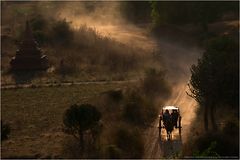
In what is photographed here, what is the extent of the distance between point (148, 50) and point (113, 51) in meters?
4.09

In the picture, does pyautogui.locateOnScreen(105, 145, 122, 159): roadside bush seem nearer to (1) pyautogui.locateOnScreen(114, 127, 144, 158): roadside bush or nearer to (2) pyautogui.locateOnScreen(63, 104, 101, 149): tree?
(1) pyautogui.locateOnScreen(114, 127, 144, 158): roadside bush

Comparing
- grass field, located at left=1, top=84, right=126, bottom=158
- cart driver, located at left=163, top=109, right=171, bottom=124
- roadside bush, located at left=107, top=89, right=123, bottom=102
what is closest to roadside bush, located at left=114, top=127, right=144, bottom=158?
cart driver, located at left=163, top=109, right=171, bottom=124

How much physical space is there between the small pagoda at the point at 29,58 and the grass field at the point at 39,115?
6.70 m

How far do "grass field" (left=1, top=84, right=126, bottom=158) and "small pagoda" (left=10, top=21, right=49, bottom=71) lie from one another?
670 centimetres

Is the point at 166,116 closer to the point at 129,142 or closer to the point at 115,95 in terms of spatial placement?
the point at 129,142

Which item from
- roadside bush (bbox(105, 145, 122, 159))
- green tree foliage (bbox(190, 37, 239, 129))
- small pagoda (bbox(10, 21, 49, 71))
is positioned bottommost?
roadside bush (bbox(105, 145, 122, 159))

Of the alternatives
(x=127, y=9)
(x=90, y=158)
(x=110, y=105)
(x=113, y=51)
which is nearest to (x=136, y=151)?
(x=90, y=158)

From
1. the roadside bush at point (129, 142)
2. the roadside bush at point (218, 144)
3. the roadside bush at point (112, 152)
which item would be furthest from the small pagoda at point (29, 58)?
the roadside bush at point (218, 144)

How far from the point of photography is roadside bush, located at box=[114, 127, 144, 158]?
80.2ft

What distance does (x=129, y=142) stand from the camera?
25.0 meters

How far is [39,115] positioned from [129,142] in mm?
8273

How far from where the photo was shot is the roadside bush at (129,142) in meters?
24.4

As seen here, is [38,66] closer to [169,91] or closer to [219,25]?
[169,91]

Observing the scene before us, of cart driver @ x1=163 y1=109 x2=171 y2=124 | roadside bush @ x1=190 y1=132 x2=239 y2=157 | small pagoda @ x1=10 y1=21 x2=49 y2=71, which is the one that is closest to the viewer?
roadside bush @ x1=190 y1=132 x2=239 y2=157
